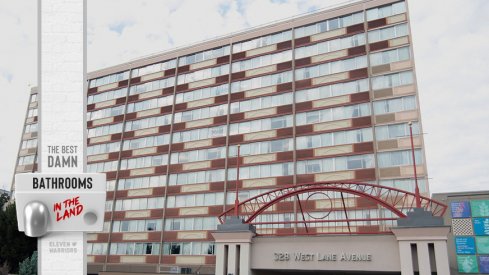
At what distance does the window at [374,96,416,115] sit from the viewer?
1794 inches

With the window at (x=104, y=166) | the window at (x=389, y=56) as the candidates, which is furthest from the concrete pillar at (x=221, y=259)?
the window at (x=104, y=166)

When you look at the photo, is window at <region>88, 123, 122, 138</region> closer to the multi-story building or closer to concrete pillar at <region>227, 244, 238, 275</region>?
the multi-story building

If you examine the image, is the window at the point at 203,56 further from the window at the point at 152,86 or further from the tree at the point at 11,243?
the tree at the point at 11,243

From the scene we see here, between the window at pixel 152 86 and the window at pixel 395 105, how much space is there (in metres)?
29.0

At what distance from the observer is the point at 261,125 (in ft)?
173

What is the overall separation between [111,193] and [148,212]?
7.60 metres

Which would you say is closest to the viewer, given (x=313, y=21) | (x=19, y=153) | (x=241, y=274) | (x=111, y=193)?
(x=241, y=274)

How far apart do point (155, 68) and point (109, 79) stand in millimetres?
8969

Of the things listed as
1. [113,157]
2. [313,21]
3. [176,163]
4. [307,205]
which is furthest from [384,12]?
[113,157]

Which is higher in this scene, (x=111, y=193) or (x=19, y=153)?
(x=19, y=153)

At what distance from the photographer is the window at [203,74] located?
58.4 meters

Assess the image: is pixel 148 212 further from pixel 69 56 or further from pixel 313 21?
pixel 69 56

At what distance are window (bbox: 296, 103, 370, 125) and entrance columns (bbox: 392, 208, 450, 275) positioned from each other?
2360 cm

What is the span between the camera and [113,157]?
62.8 meters
